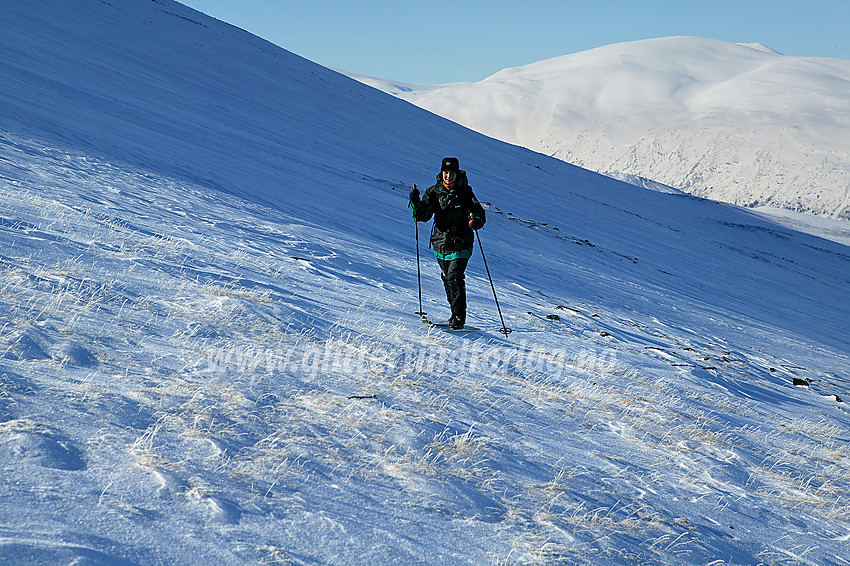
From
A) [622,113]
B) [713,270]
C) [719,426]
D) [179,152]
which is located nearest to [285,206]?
[179,152]

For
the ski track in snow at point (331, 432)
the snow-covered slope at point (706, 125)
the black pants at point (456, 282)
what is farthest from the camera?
the snow-covered slope at point (706, 125)

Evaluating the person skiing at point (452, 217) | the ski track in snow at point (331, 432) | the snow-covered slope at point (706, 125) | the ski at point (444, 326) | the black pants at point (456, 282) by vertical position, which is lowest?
the ski track in snow at point (331, 432)

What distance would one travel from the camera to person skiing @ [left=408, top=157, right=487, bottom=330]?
21.9 ft

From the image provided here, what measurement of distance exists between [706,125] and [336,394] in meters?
144

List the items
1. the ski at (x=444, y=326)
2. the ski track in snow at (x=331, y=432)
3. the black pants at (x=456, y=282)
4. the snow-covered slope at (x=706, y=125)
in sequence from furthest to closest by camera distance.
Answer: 1. the snow-covered slope at (x=706, y=125)
2. the ski at (x=444, y=326)
3. the black pants at (x=456, y=282)
4. the ski track in snow at (x=331, y=432)

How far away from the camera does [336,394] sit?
14.6ft

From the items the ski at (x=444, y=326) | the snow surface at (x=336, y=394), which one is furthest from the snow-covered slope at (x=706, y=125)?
the ski at (x=444, y=326)

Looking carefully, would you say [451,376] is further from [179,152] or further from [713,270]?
[713,270]

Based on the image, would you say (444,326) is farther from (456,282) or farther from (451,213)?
(451,213)

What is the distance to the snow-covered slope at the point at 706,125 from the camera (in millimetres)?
99062

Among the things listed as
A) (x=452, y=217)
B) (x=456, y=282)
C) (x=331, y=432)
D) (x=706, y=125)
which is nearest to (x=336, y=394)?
(x=331, y=432)

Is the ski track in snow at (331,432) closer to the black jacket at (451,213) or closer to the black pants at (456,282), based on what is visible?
the black pants at (456,282)

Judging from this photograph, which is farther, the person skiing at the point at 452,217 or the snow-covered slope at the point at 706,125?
the snow-covered slope at the point at 706,125

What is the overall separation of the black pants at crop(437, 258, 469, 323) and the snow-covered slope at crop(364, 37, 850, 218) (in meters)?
95.3
